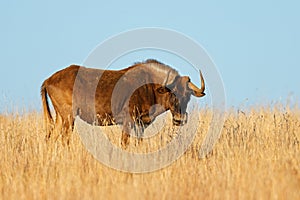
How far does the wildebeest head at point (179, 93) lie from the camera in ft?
33.1

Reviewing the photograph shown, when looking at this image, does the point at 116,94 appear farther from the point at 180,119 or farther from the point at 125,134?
the point at 180,119

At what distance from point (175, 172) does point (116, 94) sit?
3.62 m

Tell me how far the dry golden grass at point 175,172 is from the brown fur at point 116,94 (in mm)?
767

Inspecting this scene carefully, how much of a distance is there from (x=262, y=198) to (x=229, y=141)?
345 centimetres

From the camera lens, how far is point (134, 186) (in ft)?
19.2

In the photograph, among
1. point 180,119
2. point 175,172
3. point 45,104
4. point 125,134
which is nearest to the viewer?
point 175,172

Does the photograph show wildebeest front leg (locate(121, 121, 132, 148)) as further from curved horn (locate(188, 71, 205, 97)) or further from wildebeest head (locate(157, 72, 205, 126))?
curved horn (locate(188, 71, 205, 97))

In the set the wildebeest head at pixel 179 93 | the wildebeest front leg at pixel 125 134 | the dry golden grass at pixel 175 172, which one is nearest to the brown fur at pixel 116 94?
the wildebeest head at pixel 179 93

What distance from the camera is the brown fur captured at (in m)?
10.1

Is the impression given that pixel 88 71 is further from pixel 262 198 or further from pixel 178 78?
pixel 262 198

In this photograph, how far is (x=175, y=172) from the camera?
6.86m

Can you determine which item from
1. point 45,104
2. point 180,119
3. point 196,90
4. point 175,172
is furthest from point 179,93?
point 175,172

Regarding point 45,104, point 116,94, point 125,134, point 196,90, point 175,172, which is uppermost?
point 196,90

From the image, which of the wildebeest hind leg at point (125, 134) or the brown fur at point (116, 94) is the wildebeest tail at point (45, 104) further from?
the wildebeest hind leg at point (125, 134)
